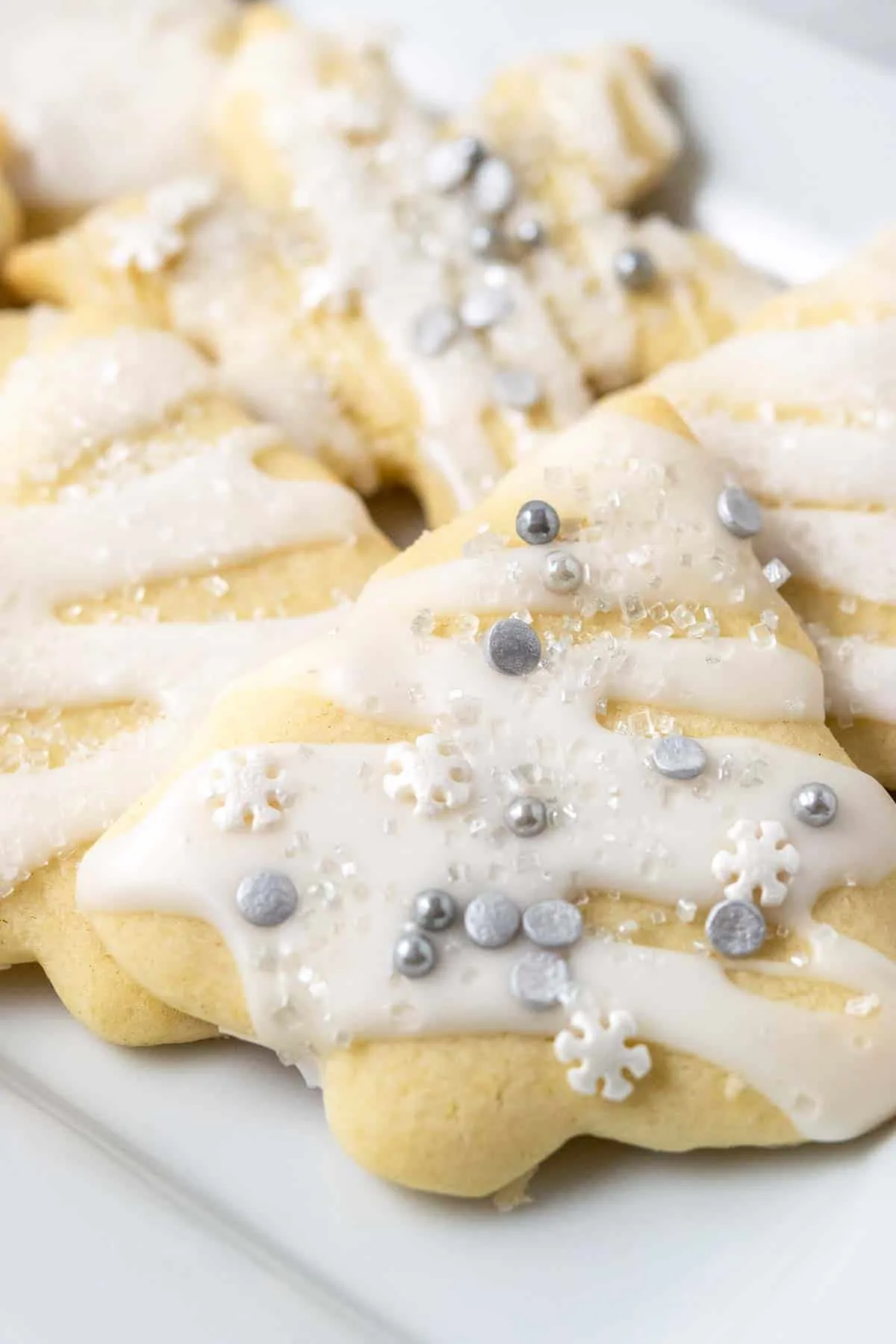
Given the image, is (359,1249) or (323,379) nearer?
(359,1249)

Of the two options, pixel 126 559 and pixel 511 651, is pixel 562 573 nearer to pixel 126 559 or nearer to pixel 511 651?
pixel 511 651

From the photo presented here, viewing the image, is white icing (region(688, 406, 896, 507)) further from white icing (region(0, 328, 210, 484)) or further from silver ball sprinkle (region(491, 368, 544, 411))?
white icing (region(0, 328, 210, 484))

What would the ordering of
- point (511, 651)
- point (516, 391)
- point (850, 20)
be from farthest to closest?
point (850, 20), point (516, 391), point (511, 651)

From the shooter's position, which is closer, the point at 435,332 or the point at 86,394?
the point at 86,394

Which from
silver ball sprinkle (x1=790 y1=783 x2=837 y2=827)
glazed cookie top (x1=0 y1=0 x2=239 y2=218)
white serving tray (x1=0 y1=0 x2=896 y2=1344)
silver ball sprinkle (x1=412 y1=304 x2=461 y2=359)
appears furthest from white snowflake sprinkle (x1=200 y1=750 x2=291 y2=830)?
glazed cookie top (x1=0 y1=0 x2=239 y2=218)

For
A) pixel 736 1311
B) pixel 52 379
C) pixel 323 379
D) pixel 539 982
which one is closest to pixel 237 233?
pixel 323 379

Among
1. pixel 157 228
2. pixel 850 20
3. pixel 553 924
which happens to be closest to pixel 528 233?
pixel 157 228

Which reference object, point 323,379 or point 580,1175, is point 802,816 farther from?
point 323,379
